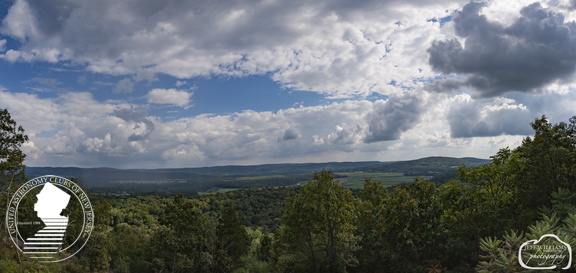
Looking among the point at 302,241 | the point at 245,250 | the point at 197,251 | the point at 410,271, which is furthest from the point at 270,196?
the point at 410,271

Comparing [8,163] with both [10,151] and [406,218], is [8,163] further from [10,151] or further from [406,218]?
[406,218]

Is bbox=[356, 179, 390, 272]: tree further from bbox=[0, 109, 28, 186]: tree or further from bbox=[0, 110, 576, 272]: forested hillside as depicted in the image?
bbox=[0, 109, 28, 186]: tree

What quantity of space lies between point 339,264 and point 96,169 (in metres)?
164

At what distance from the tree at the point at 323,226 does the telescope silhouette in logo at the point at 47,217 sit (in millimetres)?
14842

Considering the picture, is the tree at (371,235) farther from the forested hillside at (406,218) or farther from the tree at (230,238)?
the tree at (230,238)

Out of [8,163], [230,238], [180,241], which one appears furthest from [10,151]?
[230,238]

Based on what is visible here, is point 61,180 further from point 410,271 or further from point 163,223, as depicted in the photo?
point 410,271

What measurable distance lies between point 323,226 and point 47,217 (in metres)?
18.0

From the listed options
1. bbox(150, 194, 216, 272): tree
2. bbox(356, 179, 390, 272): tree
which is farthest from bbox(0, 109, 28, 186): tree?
bbox(356, 179, 390, 272): tree

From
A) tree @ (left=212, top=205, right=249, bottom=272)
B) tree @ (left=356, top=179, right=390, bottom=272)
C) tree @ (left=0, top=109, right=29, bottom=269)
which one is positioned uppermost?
tree @ (left=0, top=109, right=29, bottom=269)

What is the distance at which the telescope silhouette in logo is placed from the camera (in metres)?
17.1

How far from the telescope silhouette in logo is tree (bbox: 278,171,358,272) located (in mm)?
14842

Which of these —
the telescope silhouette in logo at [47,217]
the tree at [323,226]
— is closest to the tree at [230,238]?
the tree at [323,226]

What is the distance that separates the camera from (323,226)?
2247cm
